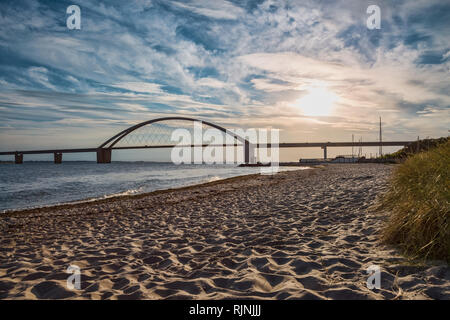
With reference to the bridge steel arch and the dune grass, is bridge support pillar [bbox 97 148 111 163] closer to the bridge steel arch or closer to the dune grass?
the bridge steel arch

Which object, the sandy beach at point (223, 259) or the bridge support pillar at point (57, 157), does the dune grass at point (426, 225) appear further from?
the bridge support pillar at point (57, 157)

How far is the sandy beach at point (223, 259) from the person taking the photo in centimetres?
328

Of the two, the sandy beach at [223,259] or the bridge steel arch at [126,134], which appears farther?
the bridge steel arch at [126,134]

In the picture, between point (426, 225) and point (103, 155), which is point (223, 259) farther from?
point (103, 155)

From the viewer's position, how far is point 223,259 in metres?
4.41

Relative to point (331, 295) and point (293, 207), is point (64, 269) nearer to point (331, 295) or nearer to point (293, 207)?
point (331, 295)

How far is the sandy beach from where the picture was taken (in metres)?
3.28

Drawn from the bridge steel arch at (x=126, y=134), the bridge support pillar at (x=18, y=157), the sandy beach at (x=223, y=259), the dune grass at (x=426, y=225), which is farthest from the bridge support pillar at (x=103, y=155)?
the dune grass at (x=426, y=225)

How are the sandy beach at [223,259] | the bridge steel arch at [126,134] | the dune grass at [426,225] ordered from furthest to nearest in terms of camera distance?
the bridge steel arch at [126,134] → the dune grass at [426,225] → the sandy beach at [223,259]

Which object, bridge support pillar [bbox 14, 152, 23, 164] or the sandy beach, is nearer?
the sandy beach

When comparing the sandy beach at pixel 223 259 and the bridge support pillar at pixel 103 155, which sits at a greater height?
the bridge support pillar at pixel 103 155

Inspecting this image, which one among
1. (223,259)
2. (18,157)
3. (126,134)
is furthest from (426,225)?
(18,157)

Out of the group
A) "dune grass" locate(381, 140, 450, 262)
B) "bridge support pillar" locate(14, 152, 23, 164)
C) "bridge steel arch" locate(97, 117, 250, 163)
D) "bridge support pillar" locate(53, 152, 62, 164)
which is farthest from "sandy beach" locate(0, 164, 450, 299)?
"bridge support pillar" locate(14, 152, 23, 164)
